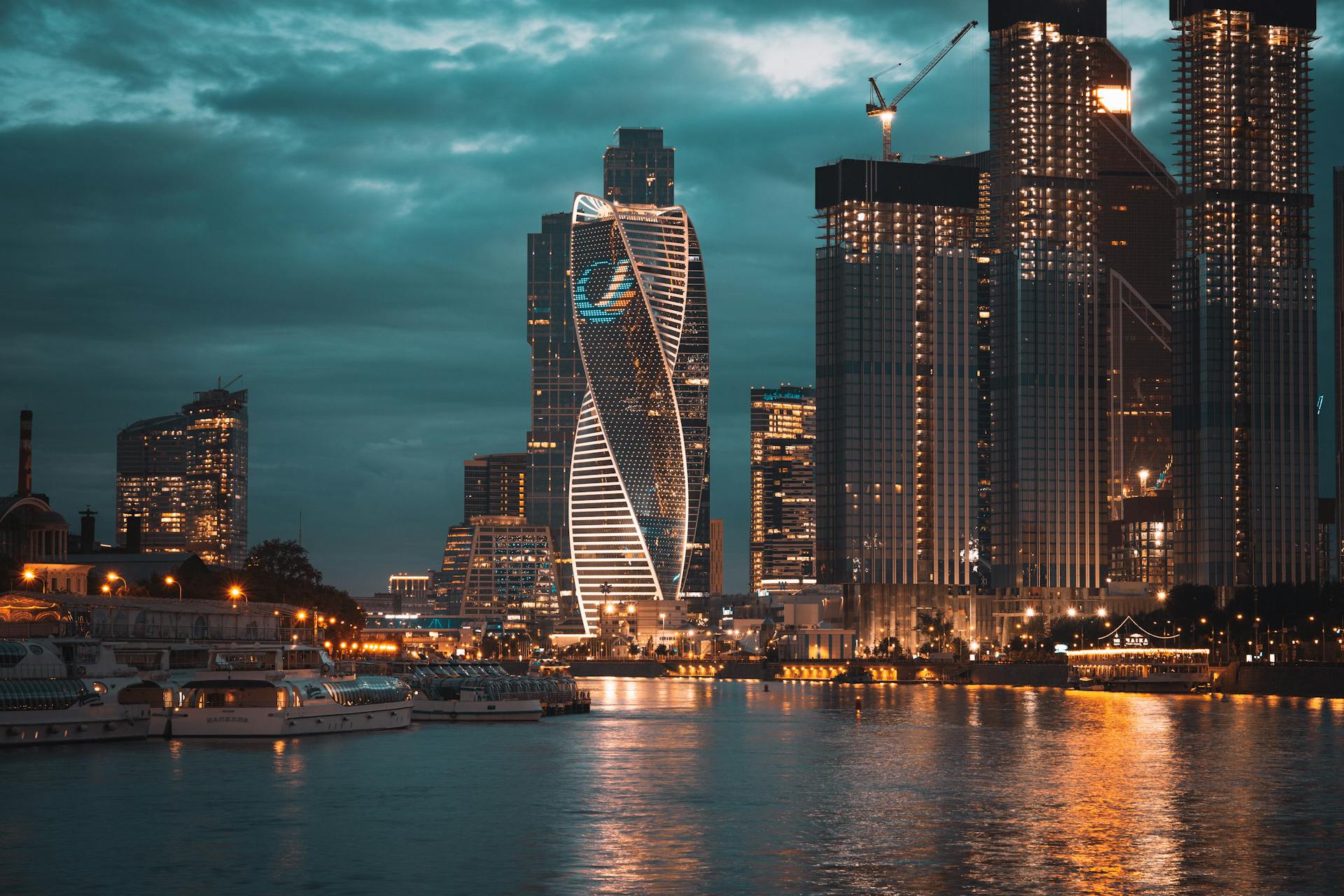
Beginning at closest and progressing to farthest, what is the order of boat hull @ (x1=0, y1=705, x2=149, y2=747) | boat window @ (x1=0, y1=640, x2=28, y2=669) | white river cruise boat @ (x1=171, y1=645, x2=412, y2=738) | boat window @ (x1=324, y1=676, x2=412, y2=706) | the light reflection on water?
1. the light reflection on water
2. boat hull @ (x1=0, y1=705, x2=149, y2=747)
3. boat window @ (x1=0, y1=640, x2=28, y2=669)
4. white river cruise boat @ (x1=171, y1=645, x2=412, y2=738)
5. boat window @ (x1=324, y1=676, x2=412, y2=706)

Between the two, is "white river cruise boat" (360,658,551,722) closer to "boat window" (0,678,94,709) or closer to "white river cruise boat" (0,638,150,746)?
"white river cruise boat" (0,638,150,746)

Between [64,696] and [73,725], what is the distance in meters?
1.94

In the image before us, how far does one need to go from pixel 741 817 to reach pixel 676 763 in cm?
3152

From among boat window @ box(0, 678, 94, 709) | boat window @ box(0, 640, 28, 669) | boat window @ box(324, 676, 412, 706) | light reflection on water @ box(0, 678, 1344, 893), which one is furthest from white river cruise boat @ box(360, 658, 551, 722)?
boat window @ box(0, 640, 28, 669)

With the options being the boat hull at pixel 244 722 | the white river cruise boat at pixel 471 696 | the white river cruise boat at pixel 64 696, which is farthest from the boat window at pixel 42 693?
the white river cruise boat at pixel 471 696

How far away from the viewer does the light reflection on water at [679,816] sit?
59.5 m

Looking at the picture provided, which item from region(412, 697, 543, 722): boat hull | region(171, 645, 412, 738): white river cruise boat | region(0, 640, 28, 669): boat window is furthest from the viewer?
region(412, 697, 543, 722): boat hull

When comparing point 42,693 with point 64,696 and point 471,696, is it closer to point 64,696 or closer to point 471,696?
point 64,696

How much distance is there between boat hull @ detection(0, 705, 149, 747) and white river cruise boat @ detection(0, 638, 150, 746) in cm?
4

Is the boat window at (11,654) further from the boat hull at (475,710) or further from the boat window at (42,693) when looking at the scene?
the boat hull at (475,710)

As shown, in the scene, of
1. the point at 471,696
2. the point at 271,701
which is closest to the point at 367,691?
the point at 271,701

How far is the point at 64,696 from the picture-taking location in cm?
11288

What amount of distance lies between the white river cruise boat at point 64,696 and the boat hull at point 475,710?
3722 cm

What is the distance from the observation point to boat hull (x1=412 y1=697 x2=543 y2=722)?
155500 mm
